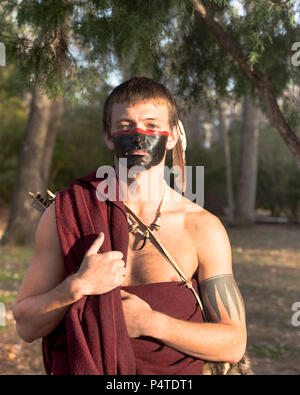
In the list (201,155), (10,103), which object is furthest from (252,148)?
(10,103)

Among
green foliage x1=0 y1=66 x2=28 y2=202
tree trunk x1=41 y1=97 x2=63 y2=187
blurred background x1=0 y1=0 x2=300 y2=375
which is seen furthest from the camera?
green foliage x1=0 y1=66 x2=28 y2=202

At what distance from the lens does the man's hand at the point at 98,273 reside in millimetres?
1821

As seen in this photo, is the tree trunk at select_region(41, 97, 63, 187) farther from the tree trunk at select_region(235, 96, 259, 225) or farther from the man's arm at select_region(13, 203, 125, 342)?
the man's arm at select_region(13, 203, 125, 342)

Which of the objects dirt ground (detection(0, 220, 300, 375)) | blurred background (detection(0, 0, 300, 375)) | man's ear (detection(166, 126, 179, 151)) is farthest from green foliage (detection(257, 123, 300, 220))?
man's ear (detection(166, 126, 179, 151))

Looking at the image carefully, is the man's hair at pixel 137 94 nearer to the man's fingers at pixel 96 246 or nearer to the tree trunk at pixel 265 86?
the man's fingers at pixel 96 246

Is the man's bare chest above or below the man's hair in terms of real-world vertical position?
below

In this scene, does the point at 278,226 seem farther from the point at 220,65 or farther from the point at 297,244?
the point at 220,65

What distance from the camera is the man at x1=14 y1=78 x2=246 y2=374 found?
6.05 feet

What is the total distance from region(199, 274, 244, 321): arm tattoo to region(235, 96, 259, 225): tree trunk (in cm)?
1762

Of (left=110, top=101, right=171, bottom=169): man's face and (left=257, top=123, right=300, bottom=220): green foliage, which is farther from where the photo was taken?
(left=257, top=123, right=300, bottom=220): green foliage

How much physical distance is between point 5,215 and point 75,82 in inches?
757

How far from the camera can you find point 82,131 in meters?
20.0

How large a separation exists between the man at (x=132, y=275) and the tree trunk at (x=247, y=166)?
17517 millimetres

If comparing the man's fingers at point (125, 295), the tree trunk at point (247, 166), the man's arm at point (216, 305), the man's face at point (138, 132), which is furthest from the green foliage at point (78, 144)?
the man's fingers at point (125, 295)
